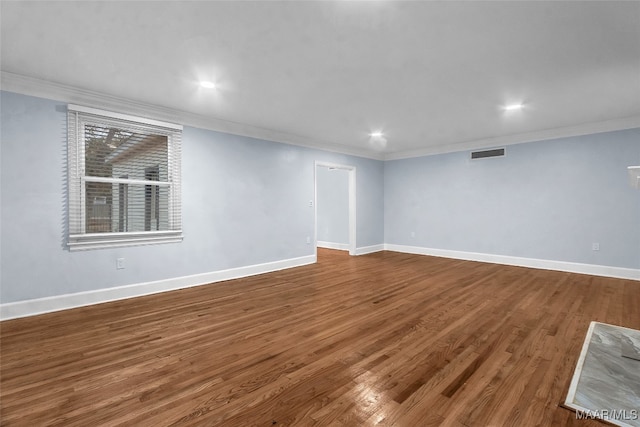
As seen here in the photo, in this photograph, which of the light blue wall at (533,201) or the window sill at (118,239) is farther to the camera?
the light blue wall at (533,201)

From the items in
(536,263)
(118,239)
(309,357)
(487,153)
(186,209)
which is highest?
(487,153)

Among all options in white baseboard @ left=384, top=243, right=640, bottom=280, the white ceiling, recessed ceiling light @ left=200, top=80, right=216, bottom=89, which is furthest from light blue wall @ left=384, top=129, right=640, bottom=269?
recessed ceiling light @ left=200, top=80, right=216, bottom=89

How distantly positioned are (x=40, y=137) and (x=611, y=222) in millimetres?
7970

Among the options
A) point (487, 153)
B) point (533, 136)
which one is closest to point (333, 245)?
point (487, 153)

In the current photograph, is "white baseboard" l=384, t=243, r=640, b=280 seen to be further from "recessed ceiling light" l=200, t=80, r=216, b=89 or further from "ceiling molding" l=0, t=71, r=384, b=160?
"recessed ceiling light" l=200, t=80, r=216, b=89

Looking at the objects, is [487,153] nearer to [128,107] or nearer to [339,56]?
[339,56]

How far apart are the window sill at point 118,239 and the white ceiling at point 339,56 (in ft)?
5.61

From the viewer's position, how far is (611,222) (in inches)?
184

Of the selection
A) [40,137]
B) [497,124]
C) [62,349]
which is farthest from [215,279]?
[497,124]

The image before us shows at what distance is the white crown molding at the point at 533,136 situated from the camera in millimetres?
4578

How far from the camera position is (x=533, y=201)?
5422mm

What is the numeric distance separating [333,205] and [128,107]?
5.29 m

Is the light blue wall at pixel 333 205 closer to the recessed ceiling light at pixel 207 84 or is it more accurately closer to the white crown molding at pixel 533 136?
the white crown molding at pixel 533 136

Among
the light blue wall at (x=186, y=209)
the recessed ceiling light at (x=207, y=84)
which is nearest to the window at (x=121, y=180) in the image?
the light blue wall at (x=186, y=209)
